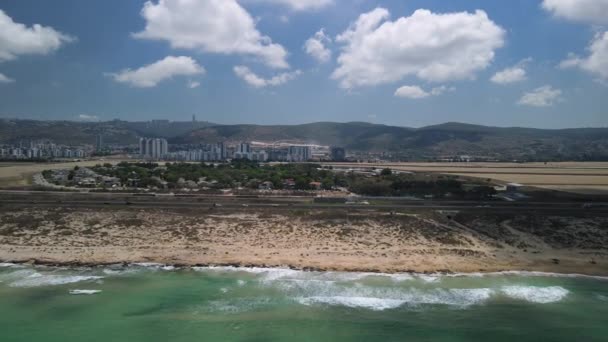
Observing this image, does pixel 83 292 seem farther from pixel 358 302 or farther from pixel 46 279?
pixel 358 302

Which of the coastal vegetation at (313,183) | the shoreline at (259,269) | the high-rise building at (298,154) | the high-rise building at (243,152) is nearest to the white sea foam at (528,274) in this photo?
the shoreline at (259,269)

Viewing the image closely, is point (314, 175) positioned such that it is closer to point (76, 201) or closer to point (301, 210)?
point (301, 210)

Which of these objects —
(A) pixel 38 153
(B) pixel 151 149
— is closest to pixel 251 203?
(B) pixel 151 149

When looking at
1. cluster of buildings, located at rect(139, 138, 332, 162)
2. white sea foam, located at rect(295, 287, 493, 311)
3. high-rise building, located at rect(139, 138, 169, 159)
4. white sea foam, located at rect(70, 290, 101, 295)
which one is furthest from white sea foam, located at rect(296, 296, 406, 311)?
high-rise building, located at rect(139, 138, 169, 159)

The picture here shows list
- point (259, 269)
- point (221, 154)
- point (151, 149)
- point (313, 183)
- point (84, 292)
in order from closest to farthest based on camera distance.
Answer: point (84, 292)
point (259, 269)
point (313, 183)
point (221, 154)
point (151, 149)

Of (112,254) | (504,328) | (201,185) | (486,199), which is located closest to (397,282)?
(504,328)
